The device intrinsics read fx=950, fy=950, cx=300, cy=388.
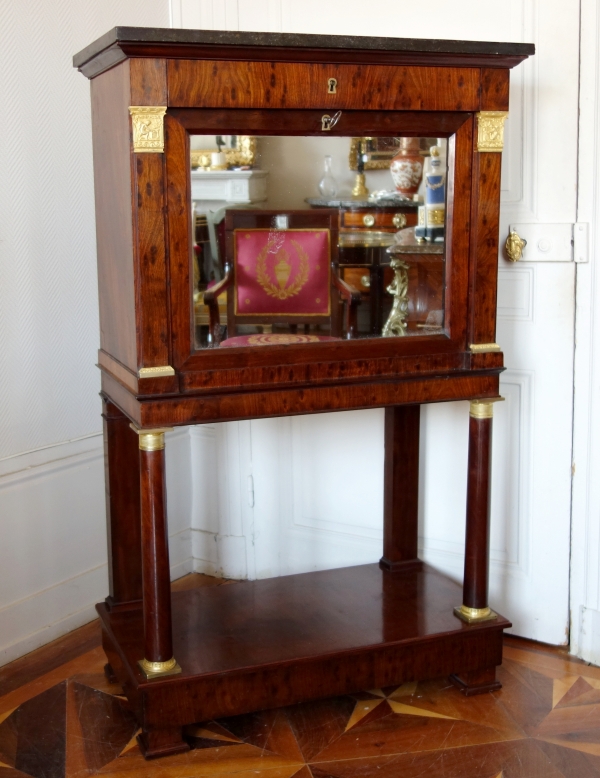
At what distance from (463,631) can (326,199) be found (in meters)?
1.18

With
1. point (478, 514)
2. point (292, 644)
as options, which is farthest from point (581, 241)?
point (292, 644)

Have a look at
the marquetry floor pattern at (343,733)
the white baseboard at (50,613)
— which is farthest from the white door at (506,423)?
the white baseboard at (50,613)

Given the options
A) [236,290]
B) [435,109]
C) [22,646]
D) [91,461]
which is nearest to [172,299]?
[236,290]

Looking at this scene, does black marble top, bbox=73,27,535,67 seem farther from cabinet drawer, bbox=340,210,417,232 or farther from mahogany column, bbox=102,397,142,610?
mahogany column, bbox=102,397,142,610

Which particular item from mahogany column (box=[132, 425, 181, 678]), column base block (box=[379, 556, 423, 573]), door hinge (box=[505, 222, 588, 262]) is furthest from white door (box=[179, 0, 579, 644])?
mahogany column (box=[132, 425, 181, 678])

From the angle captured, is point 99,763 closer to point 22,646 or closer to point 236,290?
point 22,646

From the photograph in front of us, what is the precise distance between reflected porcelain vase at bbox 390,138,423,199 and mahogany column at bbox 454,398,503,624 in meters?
0.58

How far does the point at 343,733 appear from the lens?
2395 mm

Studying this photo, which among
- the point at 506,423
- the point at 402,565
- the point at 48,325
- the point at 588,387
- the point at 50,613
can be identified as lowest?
the point at 50,613

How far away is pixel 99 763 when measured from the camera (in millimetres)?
2260

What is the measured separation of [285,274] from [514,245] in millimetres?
788

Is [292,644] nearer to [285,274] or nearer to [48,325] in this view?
[285,274]

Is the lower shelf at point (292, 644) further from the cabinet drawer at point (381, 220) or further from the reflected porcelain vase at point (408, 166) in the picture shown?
the reflected porcelain vase at point (408, 166)

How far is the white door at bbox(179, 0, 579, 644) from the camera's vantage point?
2.65 metres
